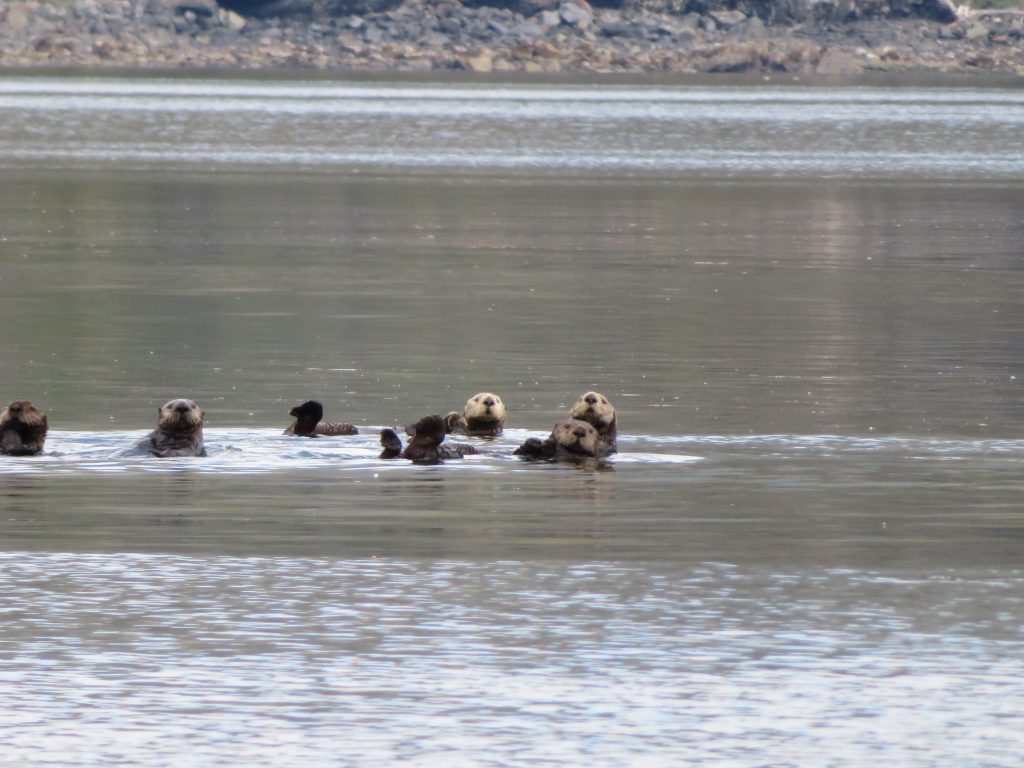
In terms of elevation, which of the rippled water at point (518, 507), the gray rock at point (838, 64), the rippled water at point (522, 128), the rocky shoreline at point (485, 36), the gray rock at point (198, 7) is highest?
the gray rock at point (198, 7)

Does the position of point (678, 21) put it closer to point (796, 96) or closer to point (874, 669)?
point (796, 96)

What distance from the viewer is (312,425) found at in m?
15.8

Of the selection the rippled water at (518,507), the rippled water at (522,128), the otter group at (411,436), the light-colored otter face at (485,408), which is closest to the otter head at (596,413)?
the otter group at (411,436)

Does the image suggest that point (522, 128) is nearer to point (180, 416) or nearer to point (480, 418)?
point (480, 418)

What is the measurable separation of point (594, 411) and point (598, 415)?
5cm

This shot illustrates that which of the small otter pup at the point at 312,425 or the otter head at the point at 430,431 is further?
the small otter pup at the point at 312,425

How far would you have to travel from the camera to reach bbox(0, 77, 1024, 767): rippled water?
951 cm

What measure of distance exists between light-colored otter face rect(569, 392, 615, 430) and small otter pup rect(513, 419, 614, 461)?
46mm

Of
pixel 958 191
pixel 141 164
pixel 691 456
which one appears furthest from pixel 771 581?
pixel 141 164

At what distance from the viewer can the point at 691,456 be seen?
1573 centimetres

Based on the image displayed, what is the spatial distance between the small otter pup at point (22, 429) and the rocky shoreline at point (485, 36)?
584 ft

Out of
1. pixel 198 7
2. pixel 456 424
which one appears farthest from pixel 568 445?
pixel 198 7

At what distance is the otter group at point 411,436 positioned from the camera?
15.0 m

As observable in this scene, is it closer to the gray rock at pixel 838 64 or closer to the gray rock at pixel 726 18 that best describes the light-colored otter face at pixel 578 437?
the gray rock at pixel 838 64
